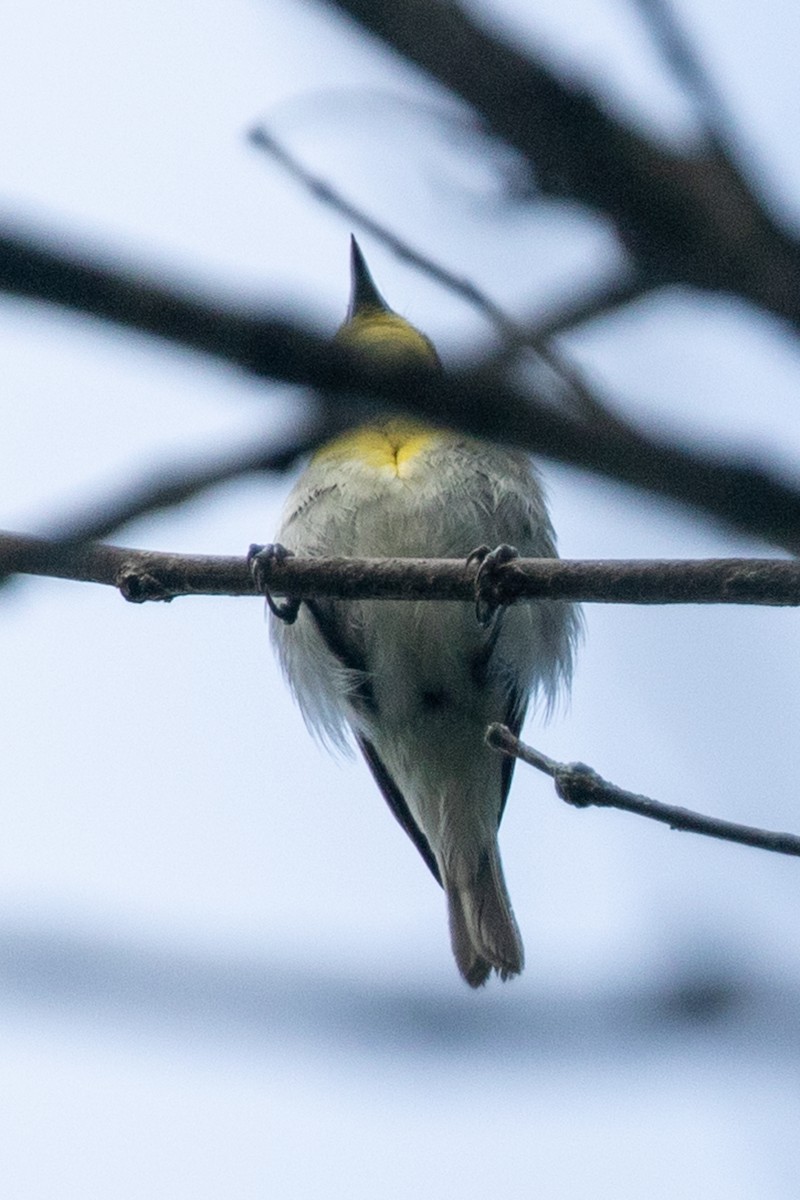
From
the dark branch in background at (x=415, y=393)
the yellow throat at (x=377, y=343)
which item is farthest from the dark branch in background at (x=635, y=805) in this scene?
the dark branch in background at (x=415, y=393)

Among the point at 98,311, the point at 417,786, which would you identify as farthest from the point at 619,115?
the point at 417,786

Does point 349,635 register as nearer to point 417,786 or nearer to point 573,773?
point 417,786

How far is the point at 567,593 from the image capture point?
3.33 meters

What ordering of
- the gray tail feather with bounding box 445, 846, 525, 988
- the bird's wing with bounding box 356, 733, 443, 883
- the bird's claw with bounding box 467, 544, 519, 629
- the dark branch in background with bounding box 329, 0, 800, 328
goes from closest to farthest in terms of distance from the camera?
the dark branch in background with bounding box 329, 0, 800, 328, the bird's claw with bounding box 467, 544, 519, 629, the gray tail feather with bounding box 445, 846, 525, 988, the bird's wing with bounding box 356, 733, 443, 883

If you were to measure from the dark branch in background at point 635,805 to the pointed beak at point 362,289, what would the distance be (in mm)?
4540

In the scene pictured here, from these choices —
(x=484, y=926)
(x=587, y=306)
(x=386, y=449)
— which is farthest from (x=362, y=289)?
(x=587, y=306)

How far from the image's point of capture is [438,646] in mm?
5414

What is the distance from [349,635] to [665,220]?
4.72m

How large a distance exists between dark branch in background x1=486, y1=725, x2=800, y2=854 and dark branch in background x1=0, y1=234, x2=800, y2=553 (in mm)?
1344

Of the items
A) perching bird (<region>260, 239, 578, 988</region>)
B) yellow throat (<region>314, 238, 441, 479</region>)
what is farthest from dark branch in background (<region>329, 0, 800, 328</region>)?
perching bird (<region>260, 239, 578, 988</region>)

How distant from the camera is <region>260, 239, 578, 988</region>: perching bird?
5379 millimetres

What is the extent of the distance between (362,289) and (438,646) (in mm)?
2475

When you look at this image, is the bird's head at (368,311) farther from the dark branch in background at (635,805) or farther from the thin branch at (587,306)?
the thin branch at (587,306)

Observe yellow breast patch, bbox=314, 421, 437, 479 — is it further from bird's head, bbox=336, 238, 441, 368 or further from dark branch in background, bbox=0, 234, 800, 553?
dark branch in background, bbox=0, 234, 800, 553
